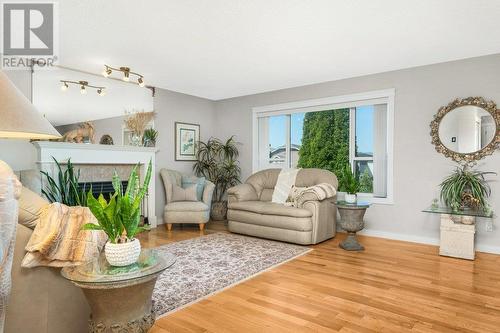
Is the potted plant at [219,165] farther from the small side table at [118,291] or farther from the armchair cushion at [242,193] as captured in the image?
the small side table at [118,291]

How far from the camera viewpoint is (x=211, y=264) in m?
3.19

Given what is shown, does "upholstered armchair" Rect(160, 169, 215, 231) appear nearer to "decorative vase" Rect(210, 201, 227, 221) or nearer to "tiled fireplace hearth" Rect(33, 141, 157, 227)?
"tiled fireplace hearth" Rect(33, 141, 157, 227)

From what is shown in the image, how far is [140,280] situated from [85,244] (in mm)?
421

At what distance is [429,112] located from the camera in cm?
411

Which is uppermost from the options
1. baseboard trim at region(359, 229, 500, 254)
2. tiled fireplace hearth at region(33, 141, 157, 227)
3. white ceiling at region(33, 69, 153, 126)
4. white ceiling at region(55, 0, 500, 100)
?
white ceiling at region(55, 0, 500, 100)

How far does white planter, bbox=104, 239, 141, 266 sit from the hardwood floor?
2.14 ft

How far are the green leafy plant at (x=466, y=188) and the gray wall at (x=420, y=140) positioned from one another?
0.34ft

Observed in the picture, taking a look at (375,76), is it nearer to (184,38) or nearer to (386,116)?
(386,116)

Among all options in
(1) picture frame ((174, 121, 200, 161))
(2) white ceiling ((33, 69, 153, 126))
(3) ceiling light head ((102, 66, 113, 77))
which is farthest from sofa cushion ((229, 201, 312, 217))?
(3) ceiling light head ((102, 66, 113, 77))

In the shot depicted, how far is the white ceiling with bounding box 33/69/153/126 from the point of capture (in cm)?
405

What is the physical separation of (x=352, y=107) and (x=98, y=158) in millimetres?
3960

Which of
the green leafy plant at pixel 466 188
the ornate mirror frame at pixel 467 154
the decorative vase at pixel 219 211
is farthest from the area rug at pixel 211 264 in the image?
the ornate mirror frame at pixel 467 154

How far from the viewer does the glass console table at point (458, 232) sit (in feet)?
11.3

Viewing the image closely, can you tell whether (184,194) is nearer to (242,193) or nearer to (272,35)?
(242,193)
